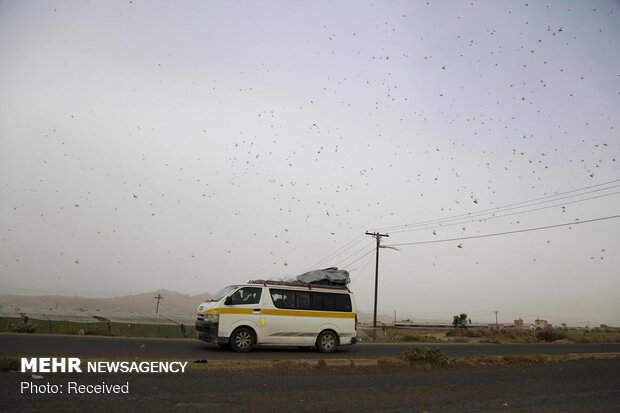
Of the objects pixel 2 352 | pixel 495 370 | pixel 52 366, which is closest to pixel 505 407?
pixel 495 370

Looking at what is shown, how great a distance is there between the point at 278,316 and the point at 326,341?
2.14 meters

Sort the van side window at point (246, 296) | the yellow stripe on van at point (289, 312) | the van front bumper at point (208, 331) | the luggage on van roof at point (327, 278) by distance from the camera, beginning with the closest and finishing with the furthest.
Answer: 1. the van front bumper at point (208, 331)
2. the yellow stripe on van at point (289, 312)
3. the van side window at point (246, 296)
4. the luggage on van roof at point (327, 278)

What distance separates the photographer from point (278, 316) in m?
15.9

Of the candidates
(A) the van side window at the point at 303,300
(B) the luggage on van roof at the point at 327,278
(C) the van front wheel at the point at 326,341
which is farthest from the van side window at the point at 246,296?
(C) the van front wheel at the point at 326,341

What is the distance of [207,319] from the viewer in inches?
599

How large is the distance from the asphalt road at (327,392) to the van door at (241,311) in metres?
4.27

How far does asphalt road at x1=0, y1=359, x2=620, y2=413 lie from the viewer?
7.21m

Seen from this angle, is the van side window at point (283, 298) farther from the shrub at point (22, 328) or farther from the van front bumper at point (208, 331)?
the shrub at point (22, 328)

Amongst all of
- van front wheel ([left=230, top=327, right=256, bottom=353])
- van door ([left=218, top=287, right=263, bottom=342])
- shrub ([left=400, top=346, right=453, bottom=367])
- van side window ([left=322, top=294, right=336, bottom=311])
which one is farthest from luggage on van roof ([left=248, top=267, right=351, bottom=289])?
shrub ([left=400, top=346, right=453, bottom=367])

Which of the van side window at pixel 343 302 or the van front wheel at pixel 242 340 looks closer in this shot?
the van front wheel at pixel 242 340

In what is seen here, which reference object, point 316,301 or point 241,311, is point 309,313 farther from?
point 241,311

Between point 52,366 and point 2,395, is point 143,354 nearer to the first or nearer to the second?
point 52,366

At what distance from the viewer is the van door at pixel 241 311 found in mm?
15117

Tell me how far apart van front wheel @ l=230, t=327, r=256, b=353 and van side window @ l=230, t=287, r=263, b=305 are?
0.89 m
